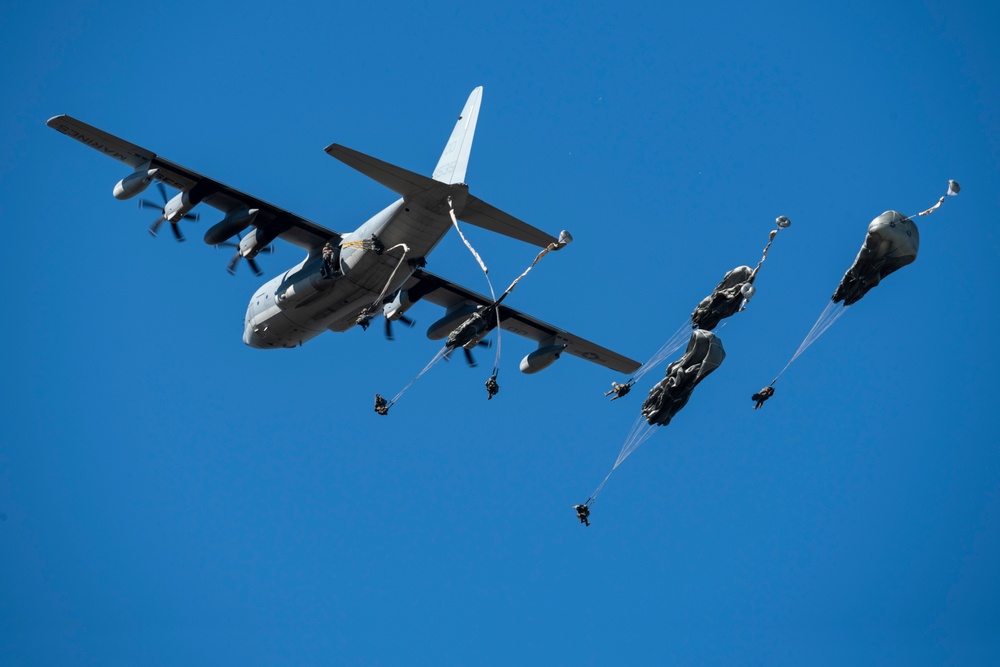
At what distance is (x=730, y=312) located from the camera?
26.8 m

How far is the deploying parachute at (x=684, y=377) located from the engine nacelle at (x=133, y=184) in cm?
1523

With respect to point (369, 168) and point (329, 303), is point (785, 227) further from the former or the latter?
point (329, 303)

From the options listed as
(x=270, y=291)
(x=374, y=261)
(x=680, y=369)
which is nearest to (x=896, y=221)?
(x=680, y=369)

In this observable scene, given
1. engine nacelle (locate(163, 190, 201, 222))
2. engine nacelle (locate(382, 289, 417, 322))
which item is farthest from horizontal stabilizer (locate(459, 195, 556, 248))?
engine nacelle (locate(163, 190, 201, 222))

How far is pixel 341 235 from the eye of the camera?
35.0m

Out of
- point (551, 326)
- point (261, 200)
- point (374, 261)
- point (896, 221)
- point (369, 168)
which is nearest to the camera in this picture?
point (896, 221)

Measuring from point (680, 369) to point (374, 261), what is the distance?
398 inches

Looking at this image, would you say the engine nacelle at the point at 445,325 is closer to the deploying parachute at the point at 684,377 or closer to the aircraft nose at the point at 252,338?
the aircraft nose at the point at 252,338

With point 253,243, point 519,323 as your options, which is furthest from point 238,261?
point 519,323

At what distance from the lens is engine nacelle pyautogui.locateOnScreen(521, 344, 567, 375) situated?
38.4m

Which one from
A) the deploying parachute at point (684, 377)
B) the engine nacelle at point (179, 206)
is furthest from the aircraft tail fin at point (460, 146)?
the deploying parachute at point (684, 377)

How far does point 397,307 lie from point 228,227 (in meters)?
5.57

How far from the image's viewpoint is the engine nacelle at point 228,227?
34312 mm

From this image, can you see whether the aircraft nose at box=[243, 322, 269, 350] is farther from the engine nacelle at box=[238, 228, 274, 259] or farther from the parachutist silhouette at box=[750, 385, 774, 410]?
the parachutist silhouette at box=[750, 385, 774, 410]
